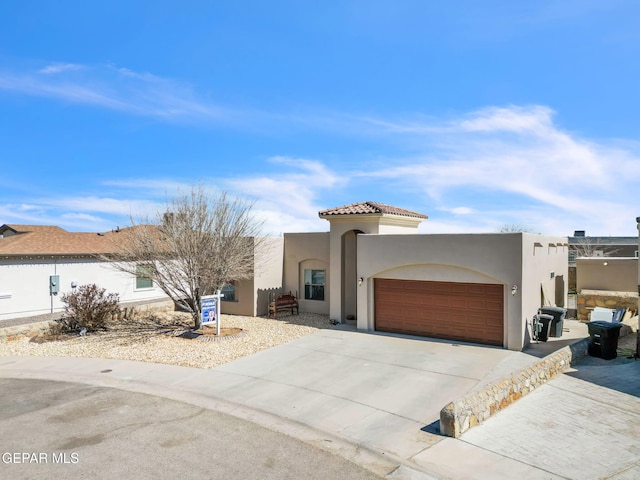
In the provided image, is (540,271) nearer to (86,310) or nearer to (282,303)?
(282,303)

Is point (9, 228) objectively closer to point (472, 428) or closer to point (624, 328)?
point (472, 428)

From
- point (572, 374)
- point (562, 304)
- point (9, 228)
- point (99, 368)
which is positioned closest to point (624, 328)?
point (562, 304)

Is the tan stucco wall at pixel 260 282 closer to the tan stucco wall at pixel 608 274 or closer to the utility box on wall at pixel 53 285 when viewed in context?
the utility box on wall at pixel 53 285

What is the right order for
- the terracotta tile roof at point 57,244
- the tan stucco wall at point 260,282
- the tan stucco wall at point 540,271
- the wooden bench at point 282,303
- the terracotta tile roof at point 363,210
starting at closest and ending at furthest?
the tan stucco wall at point 540,271 → the terracotta tile roof at point 363,210 → the terracotta tile roof at point 57,244 → the wooden bench at point 282,303 → the tan stucco wall at point 260,282

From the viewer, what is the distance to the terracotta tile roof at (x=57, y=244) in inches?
728

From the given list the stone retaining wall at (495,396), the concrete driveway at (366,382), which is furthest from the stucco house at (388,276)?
the stone retaining wall at (495,396)

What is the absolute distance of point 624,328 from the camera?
50.4 feet

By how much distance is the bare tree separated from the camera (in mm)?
15891

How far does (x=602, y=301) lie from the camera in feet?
59.4

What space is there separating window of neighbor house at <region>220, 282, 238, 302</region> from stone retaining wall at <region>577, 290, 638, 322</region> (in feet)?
51.4

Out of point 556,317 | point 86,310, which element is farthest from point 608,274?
point 86,310

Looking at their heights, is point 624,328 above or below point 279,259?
below

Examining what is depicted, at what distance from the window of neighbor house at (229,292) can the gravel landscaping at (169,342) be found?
64.9 inches

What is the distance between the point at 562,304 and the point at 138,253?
62.3 feet
